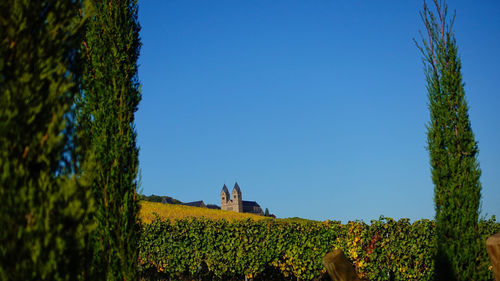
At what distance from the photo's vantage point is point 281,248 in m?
17.8

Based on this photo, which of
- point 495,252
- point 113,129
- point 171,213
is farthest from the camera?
point 171,213

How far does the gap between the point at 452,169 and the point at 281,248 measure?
8527 mm

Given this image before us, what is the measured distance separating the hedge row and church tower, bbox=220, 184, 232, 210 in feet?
371

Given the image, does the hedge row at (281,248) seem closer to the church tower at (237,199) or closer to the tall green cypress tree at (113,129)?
the tall green cypress tree at (113,129)

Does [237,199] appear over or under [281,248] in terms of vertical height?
over

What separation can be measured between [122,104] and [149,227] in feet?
45.4

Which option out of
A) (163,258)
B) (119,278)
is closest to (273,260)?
(163,258)

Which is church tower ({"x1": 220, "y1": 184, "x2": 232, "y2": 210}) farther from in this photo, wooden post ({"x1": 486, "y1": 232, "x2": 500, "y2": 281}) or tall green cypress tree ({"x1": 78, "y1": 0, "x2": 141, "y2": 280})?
wooden post ({"x1": 486, "y1": 232, "x2": 500, "y2": 281})

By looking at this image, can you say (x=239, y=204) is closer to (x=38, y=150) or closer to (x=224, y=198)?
(x=224, y=198)

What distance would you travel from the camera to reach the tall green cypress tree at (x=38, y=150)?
14.1 feet

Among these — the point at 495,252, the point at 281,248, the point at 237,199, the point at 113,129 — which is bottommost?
the point at 281,248

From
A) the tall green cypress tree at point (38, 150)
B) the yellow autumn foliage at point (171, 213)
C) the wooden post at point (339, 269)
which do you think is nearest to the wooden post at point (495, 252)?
the wooden post at point (339, 269)

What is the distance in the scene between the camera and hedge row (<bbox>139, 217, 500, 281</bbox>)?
51.3 feet

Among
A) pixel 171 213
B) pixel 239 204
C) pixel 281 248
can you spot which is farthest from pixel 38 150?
pixel 239 204
